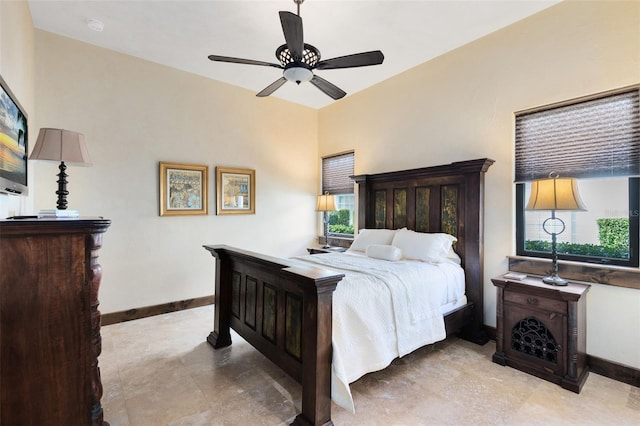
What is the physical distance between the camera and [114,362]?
8.58ft

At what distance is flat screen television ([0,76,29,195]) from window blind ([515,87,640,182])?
4062 millimetres

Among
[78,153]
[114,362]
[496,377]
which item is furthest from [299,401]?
[78,153]

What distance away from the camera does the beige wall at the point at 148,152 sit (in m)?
3.28

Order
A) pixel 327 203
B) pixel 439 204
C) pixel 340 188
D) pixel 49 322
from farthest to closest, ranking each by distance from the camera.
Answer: pixel 340 188
pixel 327 203
pixel 439 204
pixel 49 322

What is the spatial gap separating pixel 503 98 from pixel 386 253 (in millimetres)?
1995

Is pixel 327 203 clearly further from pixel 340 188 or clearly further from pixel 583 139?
pixel 583 139

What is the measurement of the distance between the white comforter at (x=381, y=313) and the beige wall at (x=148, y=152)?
83.1 inches

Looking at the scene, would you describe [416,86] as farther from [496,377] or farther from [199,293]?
[199,293]

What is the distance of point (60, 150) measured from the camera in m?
1.96

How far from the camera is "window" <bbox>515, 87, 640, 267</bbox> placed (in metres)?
2.38

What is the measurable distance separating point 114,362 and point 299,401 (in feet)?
5.71

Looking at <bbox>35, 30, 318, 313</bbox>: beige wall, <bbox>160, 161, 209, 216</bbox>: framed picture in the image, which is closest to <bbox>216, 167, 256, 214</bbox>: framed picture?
<bbox>35, 30, 318, 313</bbox>: beige wall

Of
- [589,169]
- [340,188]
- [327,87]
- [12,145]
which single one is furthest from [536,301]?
[12,145]

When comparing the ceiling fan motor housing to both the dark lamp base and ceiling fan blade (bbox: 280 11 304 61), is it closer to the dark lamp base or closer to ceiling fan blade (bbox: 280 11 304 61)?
ceiling fan blade (bbox: 280 11 304 61)
